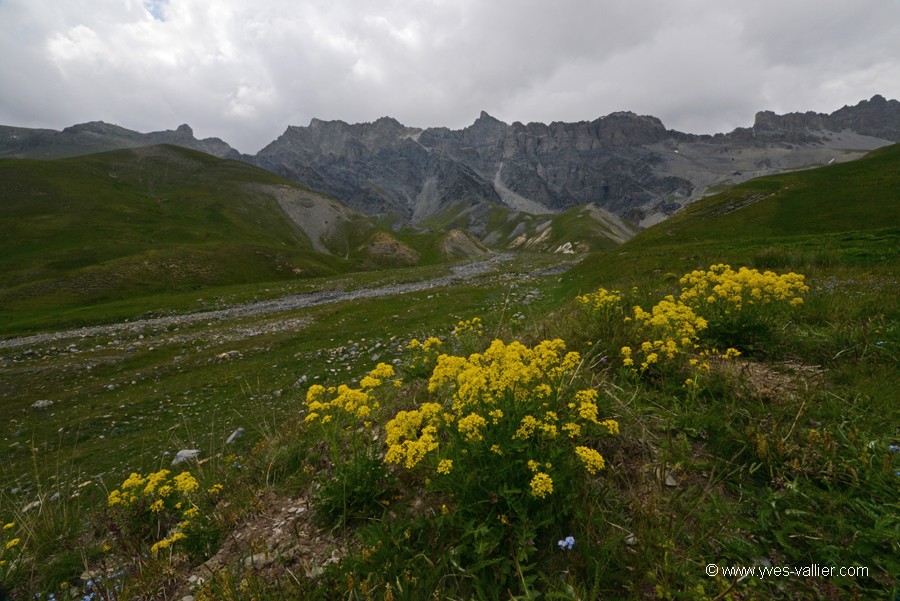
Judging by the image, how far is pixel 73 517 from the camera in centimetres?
677

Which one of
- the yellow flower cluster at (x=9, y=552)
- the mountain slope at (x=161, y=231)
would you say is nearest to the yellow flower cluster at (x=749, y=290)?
the yellow flower cluster at (x=9, y=552)

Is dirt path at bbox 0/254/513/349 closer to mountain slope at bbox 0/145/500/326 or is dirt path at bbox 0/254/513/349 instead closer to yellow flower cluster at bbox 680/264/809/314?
mountain slope at bbox 0/145/500/326

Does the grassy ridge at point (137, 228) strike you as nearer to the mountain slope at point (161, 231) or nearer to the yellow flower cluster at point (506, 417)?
the mountain slope at point (161, 231)

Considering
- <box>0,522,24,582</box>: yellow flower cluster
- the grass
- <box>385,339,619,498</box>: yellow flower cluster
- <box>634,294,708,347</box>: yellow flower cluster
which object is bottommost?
<box>0,522,24,582</box>: yellow flower cluster

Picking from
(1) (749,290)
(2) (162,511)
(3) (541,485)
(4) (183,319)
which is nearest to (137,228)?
(4) (183,319)

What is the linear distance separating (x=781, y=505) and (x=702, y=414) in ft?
4.90

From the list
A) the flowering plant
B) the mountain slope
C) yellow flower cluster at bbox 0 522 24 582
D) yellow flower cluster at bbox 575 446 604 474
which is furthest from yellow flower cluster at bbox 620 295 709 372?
the mountain slope

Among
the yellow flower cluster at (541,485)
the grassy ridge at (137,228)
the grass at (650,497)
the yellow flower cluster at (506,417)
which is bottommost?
the grass at (650,497)

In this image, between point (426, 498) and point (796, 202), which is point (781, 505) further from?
point (796, 202)

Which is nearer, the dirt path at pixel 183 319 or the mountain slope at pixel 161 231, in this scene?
the dirt path at pixel 183 319

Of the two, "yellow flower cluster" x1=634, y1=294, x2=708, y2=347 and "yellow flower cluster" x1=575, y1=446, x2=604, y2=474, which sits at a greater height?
"yellow flower cluster" x1=634, y1=294, x2=708, y2=347

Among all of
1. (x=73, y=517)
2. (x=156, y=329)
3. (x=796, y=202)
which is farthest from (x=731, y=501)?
(x=796, y=202)

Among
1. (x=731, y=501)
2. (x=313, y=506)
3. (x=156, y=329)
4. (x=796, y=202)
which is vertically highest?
(x=796, y=202)

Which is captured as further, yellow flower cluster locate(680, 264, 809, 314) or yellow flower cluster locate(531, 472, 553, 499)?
yellow flower cluster locate(680, 264, 809, 314)
